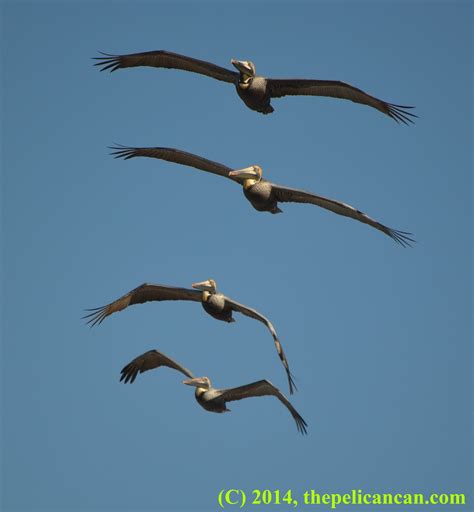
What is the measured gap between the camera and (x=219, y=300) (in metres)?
28.5

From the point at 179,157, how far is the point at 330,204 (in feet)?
12.5

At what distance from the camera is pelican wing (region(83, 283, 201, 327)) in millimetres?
29641

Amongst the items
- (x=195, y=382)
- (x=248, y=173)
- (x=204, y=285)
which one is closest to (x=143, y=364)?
(x=195, y=382)

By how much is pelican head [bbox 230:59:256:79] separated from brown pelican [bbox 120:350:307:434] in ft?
17.3

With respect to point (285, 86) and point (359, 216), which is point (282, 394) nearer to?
point (359, 216)

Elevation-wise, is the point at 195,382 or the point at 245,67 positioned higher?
the point at 245,67

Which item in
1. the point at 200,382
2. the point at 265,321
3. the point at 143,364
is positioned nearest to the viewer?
the point at 265,321

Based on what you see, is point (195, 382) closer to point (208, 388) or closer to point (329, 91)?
point (208, 388)

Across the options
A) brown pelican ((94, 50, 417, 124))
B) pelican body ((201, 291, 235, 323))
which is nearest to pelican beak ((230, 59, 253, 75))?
brown pelican ((94, 50, 417, 124))

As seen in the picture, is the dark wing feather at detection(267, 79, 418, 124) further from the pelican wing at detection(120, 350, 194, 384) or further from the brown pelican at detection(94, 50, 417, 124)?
the pelican wing at detection(120, 350, 194, 384)

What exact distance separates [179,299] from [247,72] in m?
4.40

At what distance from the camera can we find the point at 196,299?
29.5 m

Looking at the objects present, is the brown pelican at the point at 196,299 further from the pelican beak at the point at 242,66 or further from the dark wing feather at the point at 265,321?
the pelican beak at the point at 242,66

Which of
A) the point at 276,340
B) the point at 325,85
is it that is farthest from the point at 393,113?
the point at 276,340
